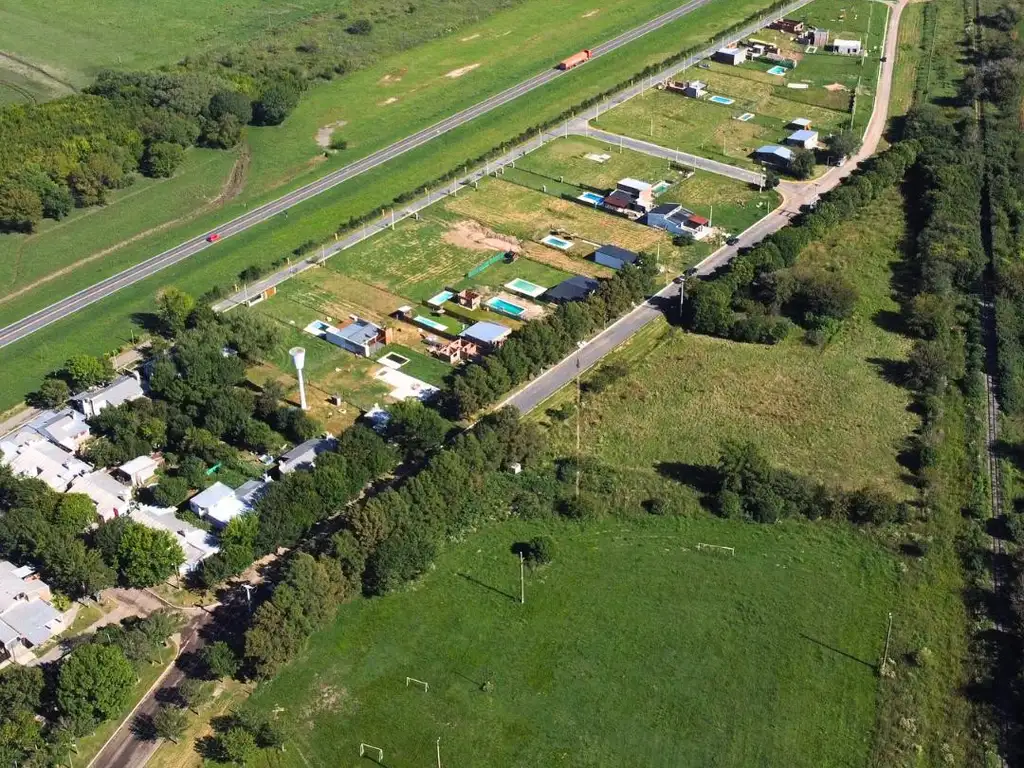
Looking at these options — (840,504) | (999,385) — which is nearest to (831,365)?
(999,385)

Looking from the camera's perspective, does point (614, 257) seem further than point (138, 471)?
Yes

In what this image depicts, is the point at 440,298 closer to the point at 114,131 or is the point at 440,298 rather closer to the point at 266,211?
the point at 266,211

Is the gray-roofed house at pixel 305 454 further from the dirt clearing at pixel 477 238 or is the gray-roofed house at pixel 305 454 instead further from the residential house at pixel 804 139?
the residential house at pixel 804 139

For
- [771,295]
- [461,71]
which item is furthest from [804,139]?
[461,71]

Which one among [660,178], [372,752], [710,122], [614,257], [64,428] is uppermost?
[710,122]

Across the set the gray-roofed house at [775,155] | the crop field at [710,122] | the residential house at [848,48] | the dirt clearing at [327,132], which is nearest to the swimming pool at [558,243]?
the crop field at [710,122]

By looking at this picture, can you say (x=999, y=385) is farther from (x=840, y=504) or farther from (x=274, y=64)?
(x=274, y=64)

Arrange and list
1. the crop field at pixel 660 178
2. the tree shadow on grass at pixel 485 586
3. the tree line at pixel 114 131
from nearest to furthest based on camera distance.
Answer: the tree shadow on grass at pixel 485 586 → the tree line at pixel 114 131 → the crop field at pixel 660 178
